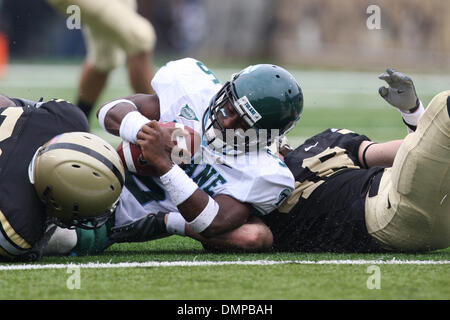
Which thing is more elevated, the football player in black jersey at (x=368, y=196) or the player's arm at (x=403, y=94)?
the player's arm at (x=403, y=94)

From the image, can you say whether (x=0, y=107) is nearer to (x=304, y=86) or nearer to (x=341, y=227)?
(x=341, y=227)

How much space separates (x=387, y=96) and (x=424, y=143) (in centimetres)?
64

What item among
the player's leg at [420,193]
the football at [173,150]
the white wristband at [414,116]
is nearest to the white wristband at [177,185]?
the football at [173,150]

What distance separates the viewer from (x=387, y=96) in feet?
13.0

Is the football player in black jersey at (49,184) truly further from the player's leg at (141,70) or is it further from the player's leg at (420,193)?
the player's leg at (141,70)

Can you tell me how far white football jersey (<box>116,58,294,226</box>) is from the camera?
360cm

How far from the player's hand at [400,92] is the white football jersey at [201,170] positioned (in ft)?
1.97

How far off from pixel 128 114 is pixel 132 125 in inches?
2.4

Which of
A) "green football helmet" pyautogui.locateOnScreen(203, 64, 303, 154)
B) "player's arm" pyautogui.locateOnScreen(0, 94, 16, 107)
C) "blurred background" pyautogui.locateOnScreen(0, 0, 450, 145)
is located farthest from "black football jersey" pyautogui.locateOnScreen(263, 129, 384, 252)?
"blurred background" pyautogui.locateOnScreen(0, 0, 450, 145)

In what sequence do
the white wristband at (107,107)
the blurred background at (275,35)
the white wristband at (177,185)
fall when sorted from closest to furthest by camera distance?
the white wristband at (177,185)
the white wristband at (107,107)
the blurred background at (275,35)

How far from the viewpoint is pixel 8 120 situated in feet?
11.5

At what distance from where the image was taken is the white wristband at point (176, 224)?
366cm

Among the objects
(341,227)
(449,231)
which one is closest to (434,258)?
(449,231)

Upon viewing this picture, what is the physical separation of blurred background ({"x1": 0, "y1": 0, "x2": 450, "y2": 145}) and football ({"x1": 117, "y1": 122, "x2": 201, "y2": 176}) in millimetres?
11864
